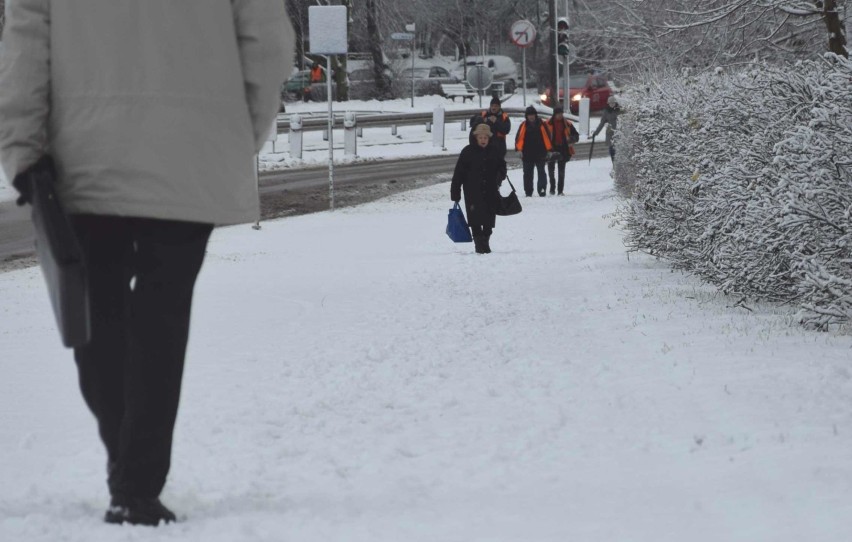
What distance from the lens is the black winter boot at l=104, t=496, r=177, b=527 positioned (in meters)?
3.41

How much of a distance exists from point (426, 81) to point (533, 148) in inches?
1398

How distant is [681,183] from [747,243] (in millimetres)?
1991

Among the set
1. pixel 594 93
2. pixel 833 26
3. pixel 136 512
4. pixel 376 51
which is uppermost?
pixel 376 51

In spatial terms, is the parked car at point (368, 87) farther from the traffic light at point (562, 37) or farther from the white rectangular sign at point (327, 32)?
the white rectangular sign at point (327, 32)

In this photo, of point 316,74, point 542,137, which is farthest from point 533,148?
point 316,74

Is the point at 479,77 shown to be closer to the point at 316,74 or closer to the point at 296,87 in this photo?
the point at 316,74

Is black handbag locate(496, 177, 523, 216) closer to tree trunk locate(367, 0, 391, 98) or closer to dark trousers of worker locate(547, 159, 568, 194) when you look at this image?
dark trousers of worker locate(547, 159, 568, 194)

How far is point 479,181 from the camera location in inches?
515

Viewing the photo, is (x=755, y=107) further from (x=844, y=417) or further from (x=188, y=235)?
(x=188, y=235)

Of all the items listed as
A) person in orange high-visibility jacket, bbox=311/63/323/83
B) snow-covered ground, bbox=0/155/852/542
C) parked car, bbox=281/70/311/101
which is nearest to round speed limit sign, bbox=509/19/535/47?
person in orange high-visibility jacket, bbox=311/63/323/83

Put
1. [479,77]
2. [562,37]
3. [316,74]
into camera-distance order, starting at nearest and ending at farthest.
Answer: [479,77]
[562,37]
[316,74]

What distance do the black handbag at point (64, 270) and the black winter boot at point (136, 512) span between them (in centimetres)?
52

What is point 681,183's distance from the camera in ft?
29.3

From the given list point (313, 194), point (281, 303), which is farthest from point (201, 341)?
point (313, 194)
